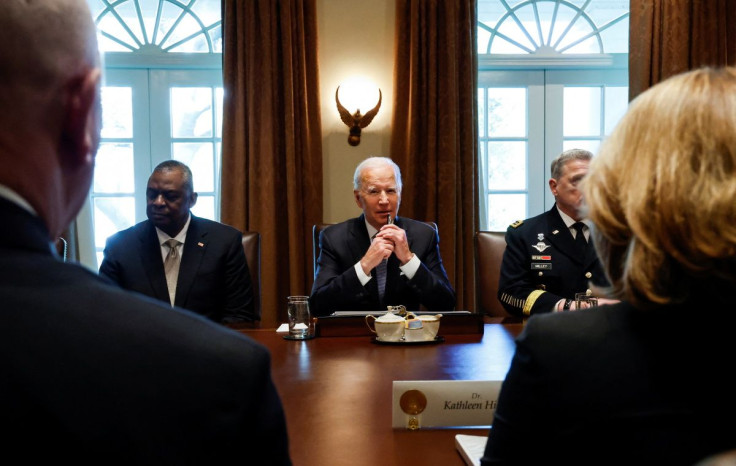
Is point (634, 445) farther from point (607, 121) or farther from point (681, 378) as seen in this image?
point (607, 121)

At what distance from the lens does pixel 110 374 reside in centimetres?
52

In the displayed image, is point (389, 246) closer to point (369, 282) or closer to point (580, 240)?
point (369, 282)

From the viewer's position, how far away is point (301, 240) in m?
4.54

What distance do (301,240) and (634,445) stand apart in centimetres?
391

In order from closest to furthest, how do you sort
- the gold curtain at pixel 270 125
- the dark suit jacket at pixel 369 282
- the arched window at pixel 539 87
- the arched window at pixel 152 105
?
the dark suit jacket at pixel 369 282 < the gold curtain at pixel 270 125 < the arched window at pixel 152 105 < the arched window at pixel 539 87

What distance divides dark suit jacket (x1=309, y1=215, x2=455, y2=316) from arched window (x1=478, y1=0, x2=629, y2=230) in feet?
6.03

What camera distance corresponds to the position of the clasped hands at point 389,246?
9.39ft

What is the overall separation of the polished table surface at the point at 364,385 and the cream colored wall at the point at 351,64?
94.1 inches

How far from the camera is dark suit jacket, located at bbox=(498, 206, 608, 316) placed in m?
2.92

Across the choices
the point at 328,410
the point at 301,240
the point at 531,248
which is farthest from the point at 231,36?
the point at 328,410

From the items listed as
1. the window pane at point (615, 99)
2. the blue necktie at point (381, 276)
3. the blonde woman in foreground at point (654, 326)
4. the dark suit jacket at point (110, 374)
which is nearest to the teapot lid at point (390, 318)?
the blue necktie at point (381, 276)

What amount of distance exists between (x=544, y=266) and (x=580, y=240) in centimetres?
21

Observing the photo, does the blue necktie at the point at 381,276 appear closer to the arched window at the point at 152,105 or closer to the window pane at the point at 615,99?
the arched window at the point at 152,105

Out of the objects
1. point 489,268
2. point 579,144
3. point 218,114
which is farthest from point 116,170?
point 579,144
